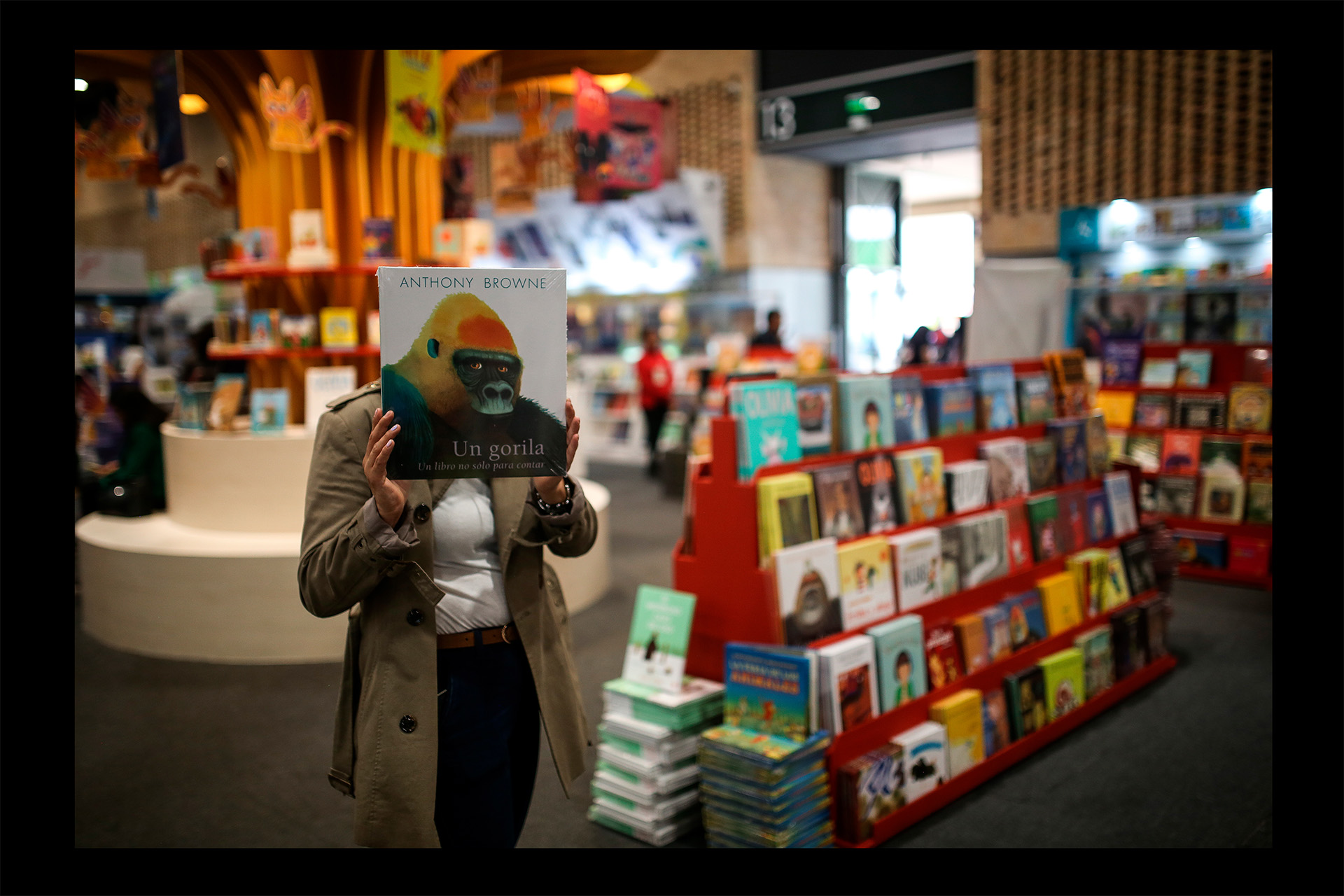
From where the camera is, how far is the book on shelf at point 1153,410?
6734 millimetres

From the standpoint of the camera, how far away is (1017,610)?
385cm

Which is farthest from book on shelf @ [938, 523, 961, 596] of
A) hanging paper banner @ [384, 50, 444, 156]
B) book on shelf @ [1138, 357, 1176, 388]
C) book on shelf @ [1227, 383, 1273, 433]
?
book on shelf @ [1138, 357, 1176, 388]

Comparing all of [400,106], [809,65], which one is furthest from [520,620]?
[809,65]

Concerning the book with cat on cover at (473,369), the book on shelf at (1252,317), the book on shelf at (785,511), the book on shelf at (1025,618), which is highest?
the book on shelf at (1252,317)

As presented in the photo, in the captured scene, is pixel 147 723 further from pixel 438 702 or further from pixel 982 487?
pixel 982 487

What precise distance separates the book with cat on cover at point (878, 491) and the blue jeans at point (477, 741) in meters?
1.68

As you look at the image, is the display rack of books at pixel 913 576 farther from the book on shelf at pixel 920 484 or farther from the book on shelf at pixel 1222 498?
the book on shelf at pixel 1222 498

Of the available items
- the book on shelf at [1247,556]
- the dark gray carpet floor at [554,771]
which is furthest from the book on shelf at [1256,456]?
the dark gray carpet floor at [554,771]

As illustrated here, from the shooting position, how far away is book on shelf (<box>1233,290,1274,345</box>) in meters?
6.38

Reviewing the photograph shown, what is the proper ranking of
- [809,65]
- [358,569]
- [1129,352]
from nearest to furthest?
[358,569]
[1129,352]
[809,65]

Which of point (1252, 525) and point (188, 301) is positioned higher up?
point (188, 301)

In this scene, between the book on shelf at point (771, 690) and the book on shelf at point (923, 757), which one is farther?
the book on shelf at point (923, 757)

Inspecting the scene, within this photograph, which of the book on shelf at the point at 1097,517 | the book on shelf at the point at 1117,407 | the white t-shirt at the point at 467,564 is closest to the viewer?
the white t-shirt at the point at 467,564

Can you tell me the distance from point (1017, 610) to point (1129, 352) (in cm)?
385
